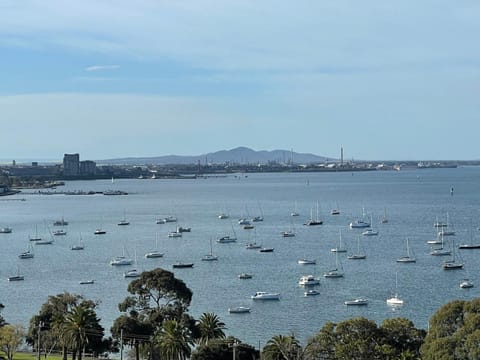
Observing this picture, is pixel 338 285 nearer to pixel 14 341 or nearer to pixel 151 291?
pixel 151 291

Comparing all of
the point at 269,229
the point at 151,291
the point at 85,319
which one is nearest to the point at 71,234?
the point at 269,229

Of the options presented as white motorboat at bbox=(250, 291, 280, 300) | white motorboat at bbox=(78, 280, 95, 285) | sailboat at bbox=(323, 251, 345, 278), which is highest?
sailboat at bbox=(323, 251, 345, 278)

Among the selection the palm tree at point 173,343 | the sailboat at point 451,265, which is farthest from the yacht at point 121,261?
the palm tree at point 173,343

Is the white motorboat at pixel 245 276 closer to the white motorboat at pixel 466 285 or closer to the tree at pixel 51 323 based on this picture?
the white motorboat at pixel 466 285

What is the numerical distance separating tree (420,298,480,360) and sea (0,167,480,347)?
32.7 feet

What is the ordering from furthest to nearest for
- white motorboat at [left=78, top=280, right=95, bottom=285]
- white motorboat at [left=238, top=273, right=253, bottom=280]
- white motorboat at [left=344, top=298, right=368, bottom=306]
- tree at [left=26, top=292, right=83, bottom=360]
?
white motorboat at [left=238, top=273, right=253, bottom=280] < white motorboat at [left=78, top=280, right=95, bottom=285] < white motorboat at [left=344, top=298, right=368, bottom=306] < tree at [left=26, top=292, right=83, bottom=360]

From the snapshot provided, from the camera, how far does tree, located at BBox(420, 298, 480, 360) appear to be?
1712 cm

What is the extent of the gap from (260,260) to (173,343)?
1228 inches

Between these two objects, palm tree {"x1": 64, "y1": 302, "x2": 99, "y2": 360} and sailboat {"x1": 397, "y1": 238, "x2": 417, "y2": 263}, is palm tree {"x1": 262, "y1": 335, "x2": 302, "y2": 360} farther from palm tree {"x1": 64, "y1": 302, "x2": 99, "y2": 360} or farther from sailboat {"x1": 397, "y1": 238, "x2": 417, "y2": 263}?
sailboat {"x1": 397, "y1": 238, "x2": 417, "y2": 263}

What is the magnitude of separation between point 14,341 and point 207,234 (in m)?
47.3

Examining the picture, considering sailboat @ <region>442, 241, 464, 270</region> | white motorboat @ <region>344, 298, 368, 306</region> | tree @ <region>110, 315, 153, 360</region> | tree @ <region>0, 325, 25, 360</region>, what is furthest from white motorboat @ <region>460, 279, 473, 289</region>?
tree @ <region>0, 325, 25, 360</region>

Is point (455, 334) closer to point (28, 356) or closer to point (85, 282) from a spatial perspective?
point (28, 356)

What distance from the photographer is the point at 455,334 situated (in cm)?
1786

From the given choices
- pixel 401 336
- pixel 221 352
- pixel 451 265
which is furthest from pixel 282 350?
pixel 451 265
